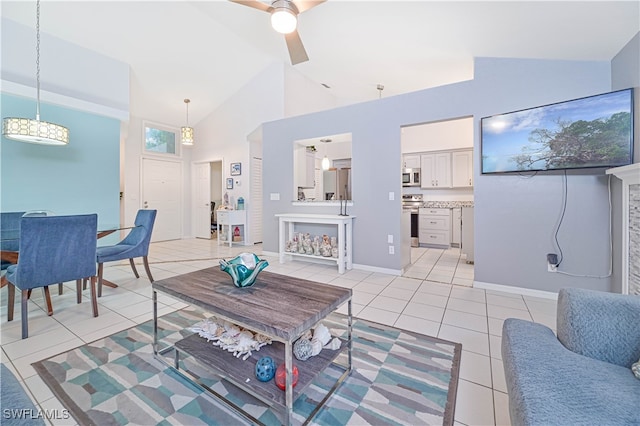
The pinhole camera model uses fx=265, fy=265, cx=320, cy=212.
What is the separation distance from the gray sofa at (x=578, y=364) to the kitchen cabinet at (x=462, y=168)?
5.04 m

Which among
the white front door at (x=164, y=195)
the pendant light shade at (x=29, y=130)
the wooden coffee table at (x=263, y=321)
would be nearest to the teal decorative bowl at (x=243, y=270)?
the wooden coffee table at (x=263, y=321)

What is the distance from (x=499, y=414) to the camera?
1.28 meters

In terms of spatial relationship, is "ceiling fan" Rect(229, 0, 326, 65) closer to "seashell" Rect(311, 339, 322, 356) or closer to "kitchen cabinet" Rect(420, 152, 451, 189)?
"seashell" Rect(311, 339, 322, 356)

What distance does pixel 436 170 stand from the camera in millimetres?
6043

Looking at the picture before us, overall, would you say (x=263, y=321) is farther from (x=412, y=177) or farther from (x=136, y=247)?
(x=412, y=177)

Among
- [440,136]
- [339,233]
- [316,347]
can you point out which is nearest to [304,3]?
[339,233]

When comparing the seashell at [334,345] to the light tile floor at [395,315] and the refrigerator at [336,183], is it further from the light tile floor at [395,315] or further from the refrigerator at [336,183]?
the refrigerator at [336,183]

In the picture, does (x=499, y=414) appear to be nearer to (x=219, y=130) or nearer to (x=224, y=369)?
(x=224, y=369)

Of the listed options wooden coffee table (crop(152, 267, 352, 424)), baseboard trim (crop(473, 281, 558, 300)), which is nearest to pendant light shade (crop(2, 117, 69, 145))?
wooden coffee table (crop(152, 267, 352, 424))

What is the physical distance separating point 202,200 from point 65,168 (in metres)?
3.21

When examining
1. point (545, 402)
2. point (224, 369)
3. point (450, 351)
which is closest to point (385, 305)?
point (450, 351)

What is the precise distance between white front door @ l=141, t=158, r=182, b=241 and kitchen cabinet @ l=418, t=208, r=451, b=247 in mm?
6147

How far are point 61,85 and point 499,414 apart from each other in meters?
6.16

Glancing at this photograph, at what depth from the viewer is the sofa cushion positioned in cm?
72
